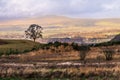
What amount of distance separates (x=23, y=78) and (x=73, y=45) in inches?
2326

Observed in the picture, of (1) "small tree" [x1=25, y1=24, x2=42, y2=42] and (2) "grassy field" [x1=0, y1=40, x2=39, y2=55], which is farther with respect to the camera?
(1) "small tree" [x1=25, y1=24, x2=42, y2=42]

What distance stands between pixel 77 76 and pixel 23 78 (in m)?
4.33

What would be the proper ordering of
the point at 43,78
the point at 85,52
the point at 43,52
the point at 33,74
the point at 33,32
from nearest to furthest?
1. the point at 43,78
2. the point at 33,74
3. the point at 85,52
4. the point at 43,52
5. the point at 33,32

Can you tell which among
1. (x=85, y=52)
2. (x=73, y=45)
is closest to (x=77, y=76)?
(x=85, y=52)

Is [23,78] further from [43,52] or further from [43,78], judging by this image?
[43,52]

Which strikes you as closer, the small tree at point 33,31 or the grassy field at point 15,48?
the grassy field at point 15,48

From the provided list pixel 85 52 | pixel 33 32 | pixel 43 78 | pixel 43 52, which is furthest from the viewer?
pixel 33 32

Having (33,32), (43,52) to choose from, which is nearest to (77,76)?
(43,52)

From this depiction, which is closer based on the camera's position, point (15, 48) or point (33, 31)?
point (15, 48)

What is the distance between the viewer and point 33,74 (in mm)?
33312

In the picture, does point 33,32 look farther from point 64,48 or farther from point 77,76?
point 77,76

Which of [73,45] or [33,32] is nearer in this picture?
[73,45]

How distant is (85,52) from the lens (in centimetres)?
6091

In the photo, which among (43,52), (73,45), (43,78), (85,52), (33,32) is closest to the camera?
(43,78)
